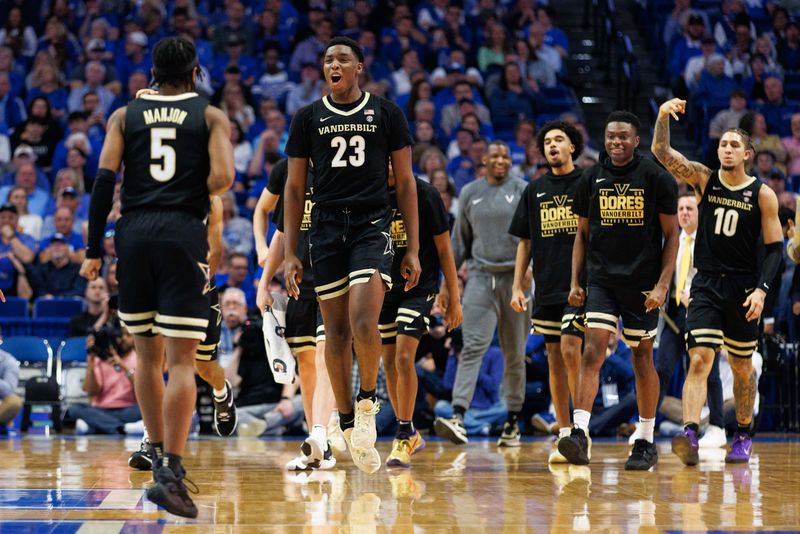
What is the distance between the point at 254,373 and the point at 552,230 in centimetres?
407

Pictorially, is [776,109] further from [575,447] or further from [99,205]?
[99,205]

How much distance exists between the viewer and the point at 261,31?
1770cm

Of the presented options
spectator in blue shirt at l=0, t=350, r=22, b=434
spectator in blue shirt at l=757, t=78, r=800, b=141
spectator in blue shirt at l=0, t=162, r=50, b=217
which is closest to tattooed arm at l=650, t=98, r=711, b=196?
spectator in blue shirt at l=0, t=350, r=22, b=434

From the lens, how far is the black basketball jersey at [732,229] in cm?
805

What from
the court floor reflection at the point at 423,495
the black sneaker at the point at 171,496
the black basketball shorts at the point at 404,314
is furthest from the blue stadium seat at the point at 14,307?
the black sneaker at the point at 171,496

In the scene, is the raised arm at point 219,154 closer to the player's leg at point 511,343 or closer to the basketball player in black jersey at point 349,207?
the basketball player in black jersey at point 349,207

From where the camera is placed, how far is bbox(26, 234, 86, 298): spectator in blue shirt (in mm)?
12984

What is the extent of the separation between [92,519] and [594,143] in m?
13.2

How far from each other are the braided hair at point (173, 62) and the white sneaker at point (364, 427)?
200 cm

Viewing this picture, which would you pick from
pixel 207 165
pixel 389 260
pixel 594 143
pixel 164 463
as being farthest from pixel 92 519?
pixel 594 143

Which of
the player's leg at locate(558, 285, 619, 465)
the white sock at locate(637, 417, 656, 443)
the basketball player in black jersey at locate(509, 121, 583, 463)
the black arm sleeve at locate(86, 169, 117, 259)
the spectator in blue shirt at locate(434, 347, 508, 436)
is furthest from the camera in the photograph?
the spectator in blue shirt at locate(434, 347, 508, 436)

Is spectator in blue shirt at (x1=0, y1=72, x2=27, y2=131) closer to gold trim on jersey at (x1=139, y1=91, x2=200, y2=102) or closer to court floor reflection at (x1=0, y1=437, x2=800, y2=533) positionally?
court floor reflection at (x1=0, y1=437, x2=800, y2=533)

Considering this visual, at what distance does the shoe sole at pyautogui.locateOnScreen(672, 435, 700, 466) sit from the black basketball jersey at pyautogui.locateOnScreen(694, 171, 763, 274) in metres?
1.19

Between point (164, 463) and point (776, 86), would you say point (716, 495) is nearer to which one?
point (164, 463)
